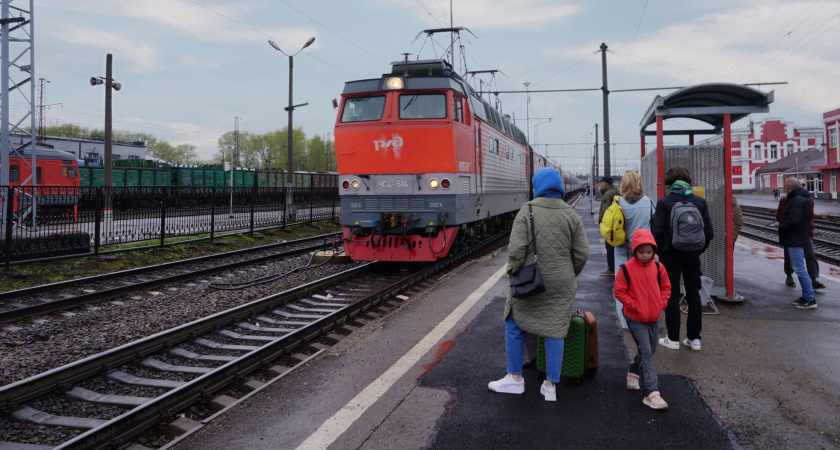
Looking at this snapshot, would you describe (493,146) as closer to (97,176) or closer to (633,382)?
(633,382)

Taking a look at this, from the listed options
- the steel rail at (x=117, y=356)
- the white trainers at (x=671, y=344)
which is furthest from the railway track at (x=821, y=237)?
the steel rail at (x=117, y=356)

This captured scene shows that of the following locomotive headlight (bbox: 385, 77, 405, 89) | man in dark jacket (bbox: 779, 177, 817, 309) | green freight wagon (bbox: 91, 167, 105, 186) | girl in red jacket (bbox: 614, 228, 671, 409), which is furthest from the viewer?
green freight wagon (bbox: 91, 167, 105, 186)

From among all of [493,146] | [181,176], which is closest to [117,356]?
[493,146]

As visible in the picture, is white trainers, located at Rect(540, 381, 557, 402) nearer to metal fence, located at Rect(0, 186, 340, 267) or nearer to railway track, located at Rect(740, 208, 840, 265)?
railway track, located at Rect(740, 208, 840, 265)

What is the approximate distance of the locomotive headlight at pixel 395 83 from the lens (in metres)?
10.2

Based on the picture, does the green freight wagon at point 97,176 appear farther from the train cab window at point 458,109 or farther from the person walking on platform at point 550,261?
the person walking on platform at point 550,261

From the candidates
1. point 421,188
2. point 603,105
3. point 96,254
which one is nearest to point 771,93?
point 421,188

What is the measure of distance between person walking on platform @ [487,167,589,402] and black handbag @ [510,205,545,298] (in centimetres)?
3

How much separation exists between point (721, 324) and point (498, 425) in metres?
3.75

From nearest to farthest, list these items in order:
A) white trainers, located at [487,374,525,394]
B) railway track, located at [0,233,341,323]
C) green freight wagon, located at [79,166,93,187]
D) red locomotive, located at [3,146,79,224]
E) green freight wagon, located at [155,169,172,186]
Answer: white trainers, located at [487,374,525,394]
railway track, located at [0,233,341,323]
red locomotive, located at [3,146,79,224]
green freight wagon, located at [79,166,93,187]
green freight wagon, located at [155,169,172,186]

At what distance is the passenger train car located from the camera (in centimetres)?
987

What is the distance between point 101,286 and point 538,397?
7.97 m

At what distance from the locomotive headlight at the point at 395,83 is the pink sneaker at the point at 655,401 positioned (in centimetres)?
745

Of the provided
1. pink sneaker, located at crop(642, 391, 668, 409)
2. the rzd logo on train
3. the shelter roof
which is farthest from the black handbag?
the rzd logo on train
